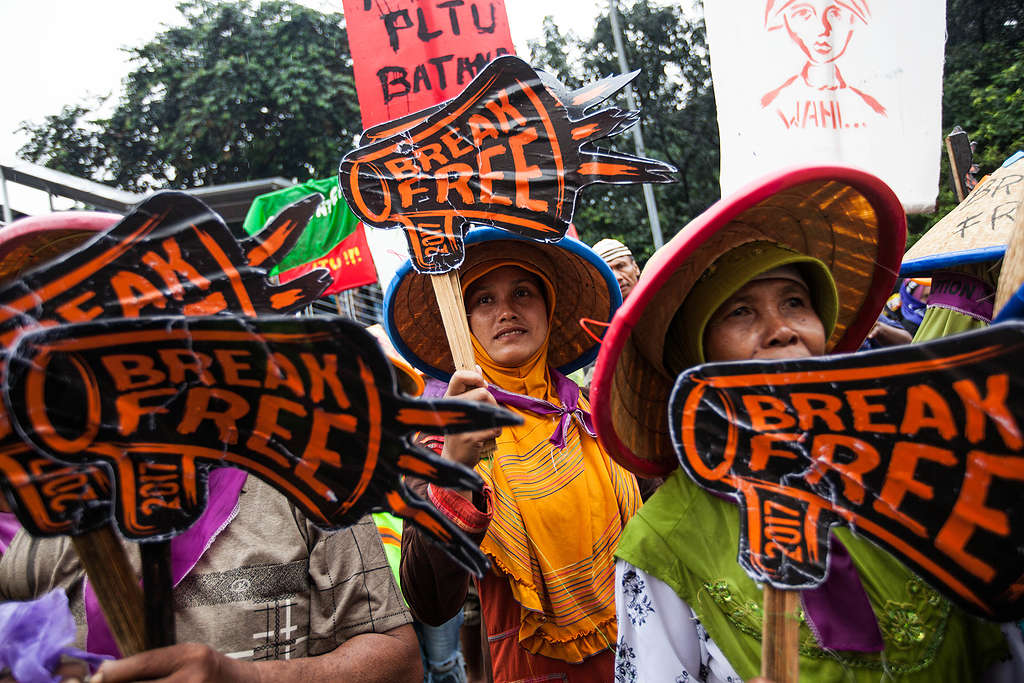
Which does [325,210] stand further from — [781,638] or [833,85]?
[781,638]

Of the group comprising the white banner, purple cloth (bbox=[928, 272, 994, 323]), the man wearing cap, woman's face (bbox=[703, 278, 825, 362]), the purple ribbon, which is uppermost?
the white banner

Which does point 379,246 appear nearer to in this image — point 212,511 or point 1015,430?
point 212,511

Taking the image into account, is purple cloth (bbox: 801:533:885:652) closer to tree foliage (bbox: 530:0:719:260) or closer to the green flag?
the green flag

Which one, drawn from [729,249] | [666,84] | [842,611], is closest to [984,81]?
[666,84]

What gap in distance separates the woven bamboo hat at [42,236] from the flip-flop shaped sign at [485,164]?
0.55m

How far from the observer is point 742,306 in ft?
4.74

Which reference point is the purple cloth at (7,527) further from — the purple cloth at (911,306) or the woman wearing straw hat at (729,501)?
the purple cloth at (911,306)

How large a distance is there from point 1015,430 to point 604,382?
652mm

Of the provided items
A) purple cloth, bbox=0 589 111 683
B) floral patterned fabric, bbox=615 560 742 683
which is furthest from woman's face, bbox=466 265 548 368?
purple cloth, bbox=0 589 111 683

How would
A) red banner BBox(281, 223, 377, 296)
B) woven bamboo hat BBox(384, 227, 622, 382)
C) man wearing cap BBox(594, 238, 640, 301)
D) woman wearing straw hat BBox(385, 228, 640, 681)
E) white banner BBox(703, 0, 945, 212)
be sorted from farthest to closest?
red banner BBox(281, 223, 377, 296) → man wearing cap BBox(594, 238, 640, 301) → white banner BBox(703, 0, 945, 212) → woven bamboo hat BBox(384, 227, 622, 382) → woman wearing straw hat BBox(385, 228, 640, 681)

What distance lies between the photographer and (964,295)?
234 cm

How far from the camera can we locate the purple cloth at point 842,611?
3.96 ft

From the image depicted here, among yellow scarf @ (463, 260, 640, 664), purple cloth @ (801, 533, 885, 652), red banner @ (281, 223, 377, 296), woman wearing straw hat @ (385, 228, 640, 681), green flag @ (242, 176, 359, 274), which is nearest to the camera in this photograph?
purple cloth @ (801, 533, 885, 652)

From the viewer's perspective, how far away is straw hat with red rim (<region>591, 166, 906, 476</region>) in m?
1.35
